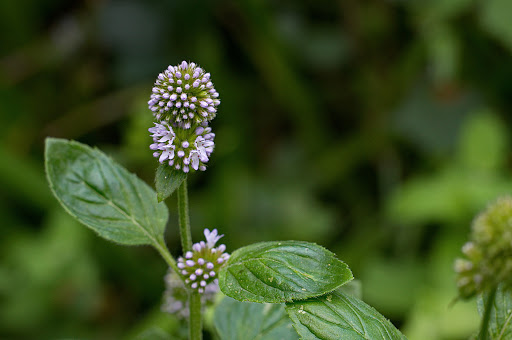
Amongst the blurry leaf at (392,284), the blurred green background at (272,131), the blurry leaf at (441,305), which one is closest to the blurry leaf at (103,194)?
the blurry leaf at (441,305)

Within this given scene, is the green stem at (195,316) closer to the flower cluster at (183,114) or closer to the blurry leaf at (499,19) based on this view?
the flower cluster at (183,114)

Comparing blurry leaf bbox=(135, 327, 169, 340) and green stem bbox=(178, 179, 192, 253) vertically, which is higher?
green stem bbox=(178, 179, 192, 253)

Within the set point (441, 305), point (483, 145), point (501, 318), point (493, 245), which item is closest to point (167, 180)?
point (493, 245)

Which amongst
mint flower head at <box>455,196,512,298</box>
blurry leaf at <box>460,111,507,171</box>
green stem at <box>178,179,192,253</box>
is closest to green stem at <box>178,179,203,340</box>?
green stem at <box>178,179,192,253</box>

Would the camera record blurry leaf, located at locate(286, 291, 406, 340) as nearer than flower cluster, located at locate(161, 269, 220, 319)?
Yes

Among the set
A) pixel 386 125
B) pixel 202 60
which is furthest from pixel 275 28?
pixel 386 125

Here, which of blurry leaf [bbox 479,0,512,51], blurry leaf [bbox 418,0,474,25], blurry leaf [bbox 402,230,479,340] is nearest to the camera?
blurry leaf [bbox 402,230,479,340]

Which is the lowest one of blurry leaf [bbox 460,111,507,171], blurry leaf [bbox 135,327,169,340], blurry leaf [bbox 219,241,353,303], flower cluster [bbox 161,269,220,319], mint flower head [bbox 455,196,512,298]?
blurry leaf [bbox 135,327,169,340]

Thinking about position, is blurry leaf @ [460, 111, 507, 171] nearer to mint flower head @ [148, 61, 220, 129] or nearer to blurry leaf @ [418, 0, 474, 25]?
blurry leaf @ [418, 0, 474, 25]
